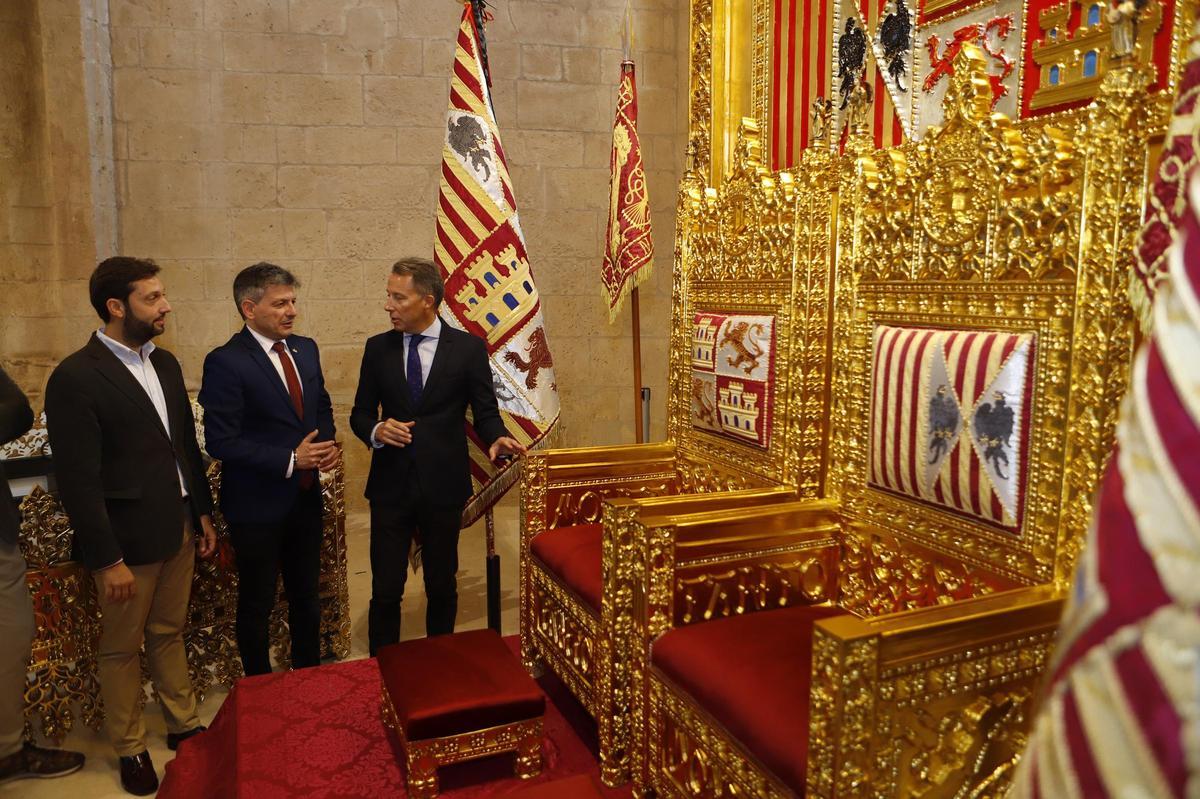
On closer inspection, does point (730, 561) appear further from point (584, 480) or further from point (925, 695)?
point (584, 480)

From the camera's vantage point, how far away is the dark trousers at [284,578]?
9.30ft

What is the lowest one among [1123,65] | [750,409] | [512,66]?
[750,409]

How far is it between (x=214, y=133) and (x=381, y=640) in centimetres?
318

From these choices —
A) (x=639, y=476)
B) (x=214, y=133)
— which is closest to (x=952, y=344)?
(x=639, y=476)

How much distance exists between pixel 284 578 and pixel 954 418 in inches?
92.1

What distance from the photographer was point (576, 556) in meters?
2.66

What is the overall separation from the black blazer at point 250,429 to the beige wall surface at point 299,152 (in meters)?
2.27

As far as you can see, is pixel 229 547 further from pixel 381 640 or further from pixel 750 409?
pixel 750 409

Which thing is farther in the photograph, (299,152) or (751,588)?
(299,152)

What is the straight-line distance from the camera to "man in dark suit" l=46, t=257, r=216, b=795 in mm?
2316

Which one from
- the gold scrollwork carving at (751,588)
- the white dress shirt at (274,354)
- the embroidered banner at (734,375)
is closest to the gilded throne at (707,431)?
the embroidered banner at (734,375)

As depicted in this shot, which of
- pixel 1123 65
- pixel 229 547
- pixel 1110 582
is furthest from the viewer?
pixel 229 547

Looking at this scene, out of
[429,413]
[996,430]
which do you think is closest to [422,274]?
[429,413]

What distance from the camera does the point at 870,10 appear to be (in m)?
2.43
